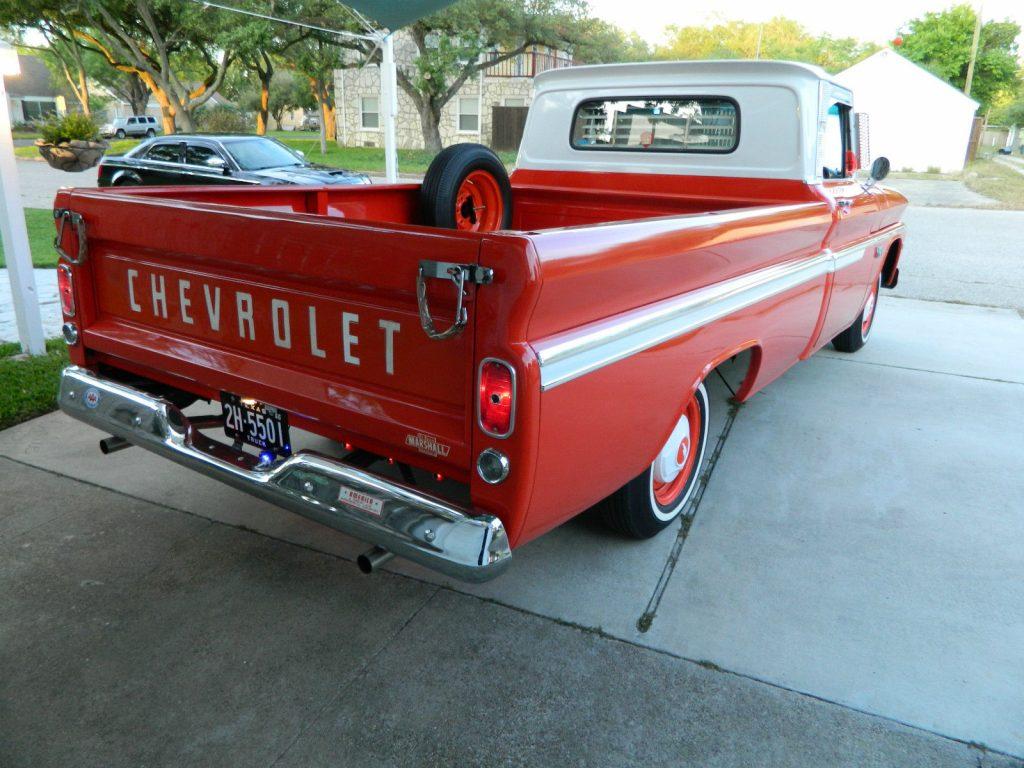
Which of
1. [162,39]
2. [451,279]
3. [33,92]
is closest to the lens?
[451,279]

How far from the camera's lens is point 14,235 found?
4.89 meters

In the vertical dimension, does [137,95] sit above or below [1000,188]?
above

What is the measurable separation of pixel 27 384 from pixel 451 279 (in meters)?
3.83

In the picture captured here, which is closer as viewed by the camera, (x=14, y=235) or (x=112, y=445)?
(x=112, y=445)

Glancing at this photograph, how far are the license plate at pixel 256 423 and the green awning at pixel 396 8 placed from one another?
20.0 feet

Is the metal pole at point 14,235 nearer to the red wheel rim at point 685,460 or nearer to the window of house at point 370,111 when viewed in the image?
the red wheel rim at point 685,460

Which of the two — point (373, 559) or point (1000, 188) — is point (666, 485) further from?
point (1000, 188)

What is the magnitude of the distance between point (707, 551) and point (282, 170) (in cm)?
1036

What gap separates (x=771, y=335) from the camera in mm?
3639

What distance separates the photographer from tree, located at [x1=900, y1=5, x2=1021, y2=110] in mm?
50000

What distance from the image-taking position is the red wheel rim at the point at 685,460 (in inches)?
131

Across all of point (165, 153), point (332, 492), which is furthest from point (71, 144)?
point (332, 492)

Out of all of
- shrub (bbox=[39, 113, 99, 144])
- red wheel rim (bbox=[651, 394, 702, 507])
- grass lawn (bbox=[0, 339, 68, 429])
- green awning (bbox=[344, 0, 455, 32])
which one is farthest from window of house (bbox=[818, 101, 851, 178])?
shrub (bbox=[39, 113, 99, 144])

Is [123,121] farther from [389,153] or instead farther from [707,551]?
[707,551]
